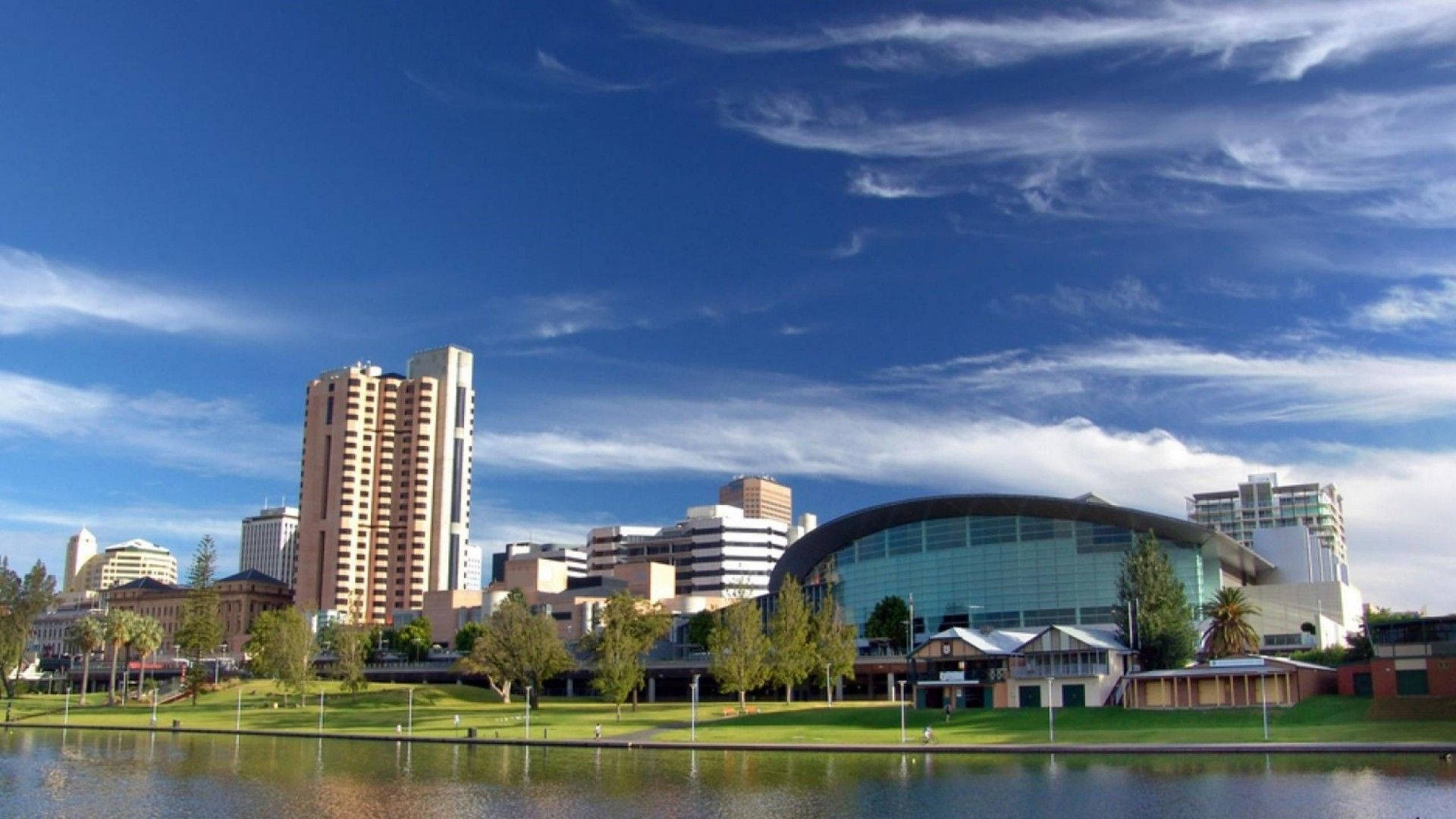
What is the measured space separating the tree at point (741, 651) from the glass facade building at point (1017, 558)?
122 feet

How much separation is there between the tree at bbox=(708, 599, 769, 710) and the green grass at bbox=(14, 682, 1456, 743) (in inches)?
133

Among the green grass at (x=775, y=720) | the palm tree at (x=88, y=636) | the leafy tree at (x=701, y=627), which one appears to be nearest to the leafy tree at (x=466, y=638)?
the green grass at (x=775, y=720)

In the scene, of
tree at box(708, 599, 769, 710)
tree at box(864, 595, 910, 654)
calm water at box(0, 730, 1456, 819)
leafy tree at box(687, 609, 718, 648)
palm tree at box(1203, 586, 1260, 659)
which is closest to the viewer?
calm water at box(0, 730, 1456, 819)

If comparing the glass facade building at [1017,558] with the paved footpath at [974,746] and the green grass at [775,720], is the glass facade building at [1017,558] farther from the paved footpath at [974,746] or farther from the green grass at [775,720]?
the paved footpath at [974,746]

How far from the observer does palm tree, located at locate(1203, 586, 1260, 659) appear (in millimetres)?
117000

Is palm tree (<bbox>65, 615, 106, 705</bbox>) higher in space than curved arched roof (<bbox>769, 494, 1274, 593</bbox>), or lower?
lower

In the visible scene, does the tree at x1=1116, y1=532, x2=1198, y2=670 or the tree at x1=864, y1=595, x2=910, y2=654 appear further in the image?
the tree at x1=864, y1=595, x2=910, y2=654

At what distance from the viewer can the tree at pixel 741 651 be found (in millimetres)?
118812

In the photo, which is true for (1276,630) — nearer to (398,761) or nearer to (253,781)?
(398,761)

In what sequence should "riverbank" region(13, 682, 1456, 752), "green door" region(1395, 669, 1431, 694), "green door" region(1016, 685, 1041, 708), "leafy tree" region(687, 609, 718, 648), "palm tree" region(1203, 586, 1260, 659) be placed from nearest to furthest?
"riverbank" region(13, 682, 1456, 752) → "green door" region(1395, 669, 1431, 694) → "green door" region(1016, 685, 1041, 708) → "palm tree" region(1203, 586, 1260, 659) → "leafy tree" region(687, 609, 718, 648)

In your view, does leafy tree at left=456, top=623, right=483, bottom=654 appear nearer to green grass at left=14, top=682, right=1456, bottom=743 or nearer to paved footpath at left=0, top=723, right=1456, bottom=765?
green grass at left=14, top=682, right=1456, bottom=743

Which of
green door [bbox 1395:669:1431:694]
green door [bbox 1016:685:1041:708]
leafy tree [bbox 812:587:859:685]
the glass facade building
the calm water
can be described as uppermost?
the glass facade building

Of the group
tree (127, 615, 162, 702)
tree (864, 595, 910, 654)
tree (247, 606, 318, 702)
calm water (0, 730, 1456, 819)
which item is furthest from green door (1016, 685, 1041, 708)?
tree (127, 615, 162, 702)

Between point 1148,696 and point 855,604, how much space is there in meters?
64.1
